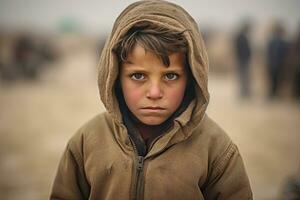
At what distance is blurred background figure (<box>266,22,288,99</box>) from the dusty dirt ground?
541mm

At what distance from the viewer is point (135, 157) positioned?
202cm

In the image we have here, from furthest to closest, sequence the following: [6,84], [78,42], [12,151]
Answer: [78,42] < [6,84] < [12,151]

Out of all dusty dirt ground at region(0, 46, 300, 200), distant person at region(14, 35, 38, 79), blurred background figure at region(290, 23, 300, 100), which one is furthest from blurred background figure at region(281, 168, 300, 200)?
distant person at region(14, 35, 38, 79)

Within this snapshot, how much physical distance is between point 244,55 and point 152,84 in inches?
421

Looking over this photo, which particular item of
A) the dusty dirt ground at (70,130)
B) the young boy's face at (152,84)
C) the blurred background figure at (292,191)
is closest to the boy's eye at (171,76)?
the young boy's face at (152,84)

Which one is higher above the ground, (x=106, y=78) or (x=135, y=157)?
(x=106, y=78)

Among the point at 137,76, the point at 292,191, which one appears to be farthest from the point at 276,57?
the point at 137,76

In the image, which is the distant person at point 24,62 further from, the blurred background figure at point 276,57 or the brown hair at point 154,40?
the brown hair at point 154,40

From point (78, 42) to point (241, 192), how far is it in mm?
34796

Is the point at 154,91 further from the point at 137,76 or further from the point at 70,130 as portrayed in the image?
the point at 70,130

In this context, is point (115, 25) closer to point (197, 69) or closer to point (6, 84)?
point (197, 69)

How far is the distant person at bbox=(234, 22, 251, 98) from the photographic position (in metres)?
12.1

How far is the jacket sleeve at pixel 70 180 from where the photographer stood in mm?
2131

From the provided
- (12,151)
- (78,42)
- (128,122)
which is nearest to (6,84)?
(12,151)
